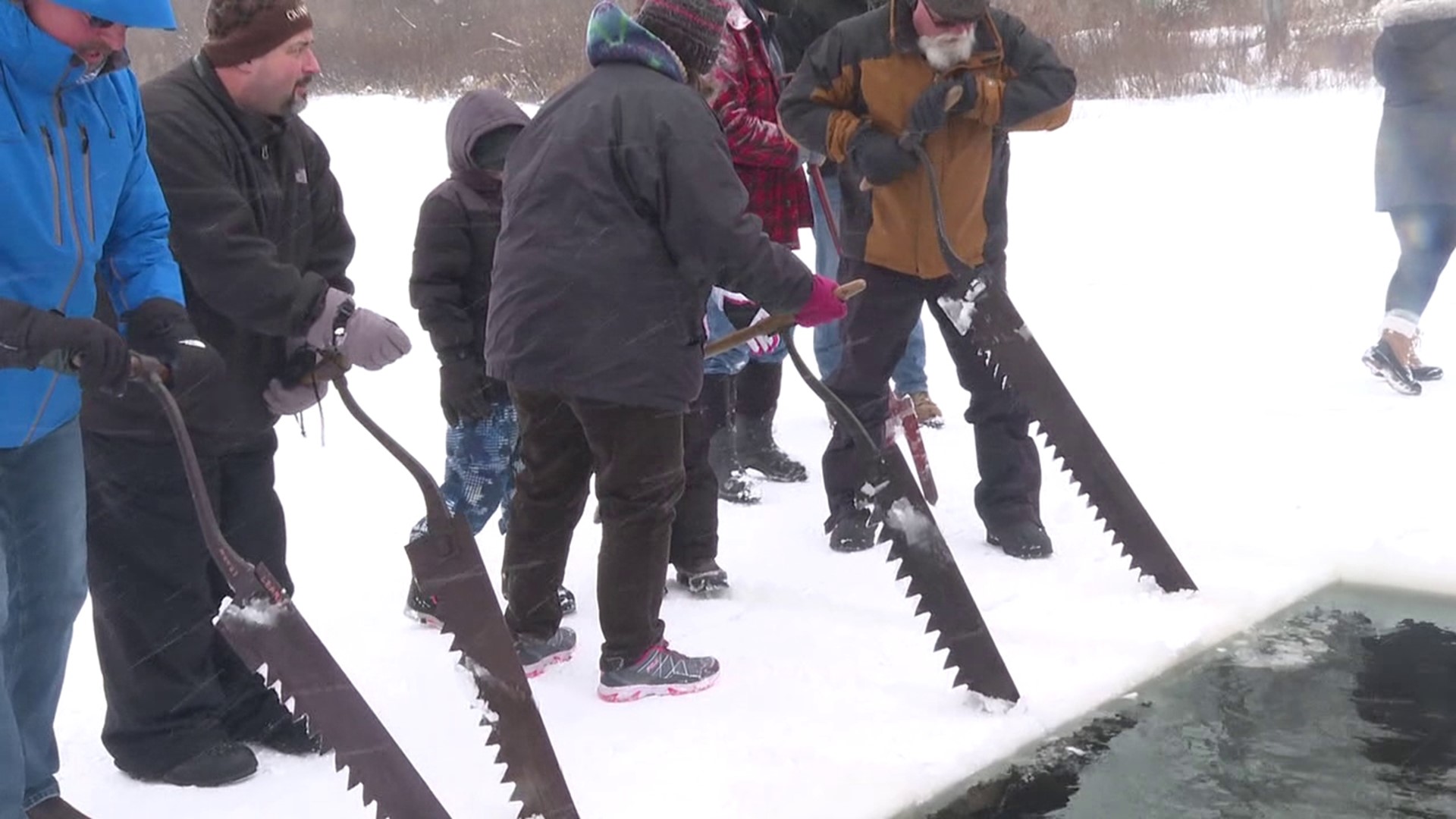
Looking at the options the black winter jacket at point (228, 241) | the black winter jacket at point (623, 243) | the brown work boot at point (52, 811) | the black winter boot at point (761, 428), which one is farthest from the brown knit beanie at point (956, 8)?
the brown work boot at point (52, 811)

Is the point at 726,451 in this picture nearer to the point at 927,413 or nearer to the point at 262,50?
the point at 927,413

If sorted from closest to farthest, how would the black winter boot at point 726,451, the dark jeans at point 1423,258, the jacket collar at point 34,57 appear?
the jacket collar at point 34,57 < the black winter boot at point 726,451 < the dark jeans at point 1423,258

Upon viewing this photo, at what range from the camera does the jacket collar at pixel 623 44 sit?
337cm

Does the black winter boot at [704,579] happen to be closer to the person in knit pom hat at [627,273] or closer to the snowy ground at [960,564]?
the snowy ground at [960,564]

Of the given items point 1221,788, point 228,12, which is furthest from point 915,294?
point 228,12

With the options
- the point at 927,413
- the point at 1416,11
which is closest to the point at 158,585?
the point at 927,413

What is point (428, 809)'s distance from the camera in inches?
109

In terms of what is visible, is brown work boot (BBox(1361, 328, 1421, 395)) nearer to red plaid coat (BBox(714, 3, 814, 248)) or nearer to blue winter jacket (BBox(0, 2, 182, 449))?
red plaid coat (BBox(714, 3, 814, 248))

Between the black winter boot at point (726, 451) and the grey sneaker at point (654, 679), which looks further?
the black winter boot at point (726, 451)

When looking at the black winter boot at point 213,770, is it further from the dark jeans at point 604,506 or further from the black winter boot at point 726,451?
the black winter boot at point 726,451

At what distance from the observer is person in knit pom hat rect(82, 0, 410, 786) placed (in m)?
3.11

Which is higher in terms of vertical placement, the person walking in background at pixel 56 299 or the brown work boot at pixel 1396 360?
the person walking in background at pixel 56 299

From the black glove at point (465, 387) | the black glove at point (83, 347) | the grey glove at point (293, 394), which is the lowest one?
the black glove at point (465, 387)

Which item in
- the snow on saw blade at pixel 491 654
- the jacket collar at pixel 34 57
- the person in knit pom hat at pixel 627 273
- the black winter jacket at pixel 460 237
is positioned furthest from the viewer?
the black winter jacket at pixel 460 237
